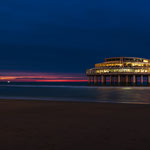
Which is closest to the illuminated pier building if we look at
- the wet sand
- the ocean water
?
the ocean water

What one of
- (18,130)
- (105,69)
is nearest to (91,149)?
(18,130)

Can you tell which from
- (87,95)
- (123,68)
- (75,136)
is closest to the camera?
(75,136)

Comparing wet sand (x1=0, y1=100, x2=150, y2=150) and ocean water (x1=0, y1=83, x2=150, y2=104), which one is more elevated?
wet sand (x1=0, y1=100, x2=150, y2=150)

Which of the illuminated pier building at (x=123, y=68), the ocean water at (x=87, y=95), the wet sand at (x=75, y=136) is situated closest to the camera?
the wet sand at (x=75, y=136)

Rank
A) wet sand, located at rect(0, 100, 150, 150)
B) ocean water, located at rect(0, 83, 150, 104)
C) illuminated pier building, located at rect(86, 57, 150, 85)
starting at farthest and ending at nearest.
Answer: illuminated pier building, located at rect(86, 57, 150, 85) → ocean water, located at rect(0, 83, 150, 104) → wet sand, located at rect(0, 100, 150, 150)

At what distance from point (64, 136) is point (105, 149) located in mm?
1604

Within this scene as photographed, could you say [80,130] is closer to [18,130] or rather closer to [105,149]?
[105,149]

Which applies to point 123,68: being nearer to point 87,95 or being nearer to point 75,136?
point 87,95

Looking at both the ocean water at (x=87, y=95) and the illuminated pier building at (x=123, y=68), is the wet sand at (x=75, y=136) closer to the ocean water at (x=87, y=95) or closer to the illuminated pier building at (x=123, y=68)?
the ocean water at (x=87, y=95)

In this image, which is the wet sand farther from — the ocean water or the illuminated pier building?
the illuminated pier building

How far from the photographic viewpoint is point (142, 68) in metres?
83.2

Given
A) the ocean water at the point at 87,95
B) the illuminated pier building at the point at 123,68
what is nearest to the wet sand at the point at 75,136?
the ocean water at the point at 87,95

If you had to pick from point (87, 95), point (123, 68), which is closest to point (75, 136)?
point (87, 95)

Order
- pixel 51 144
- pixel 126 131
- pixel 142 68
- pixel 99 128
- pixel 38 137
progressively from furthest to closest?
pixel 142 68, pixel 99 128, pixel 126 131, pixel 38 137, pixel 51 144
